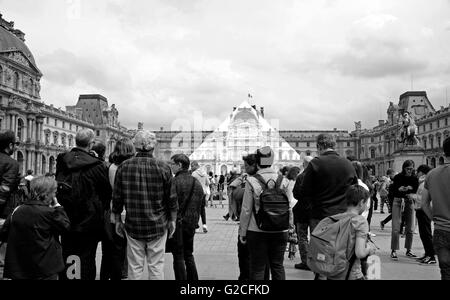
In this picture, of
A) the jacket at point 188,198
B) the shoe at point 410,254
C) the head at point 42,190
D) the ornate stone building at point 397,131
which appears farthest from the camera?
the ornate stone building at point 397,131

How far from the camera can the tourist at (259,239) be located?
476 centimetres

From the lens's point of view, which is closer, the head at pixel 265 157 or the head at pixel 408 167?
the head at pixel 265 157

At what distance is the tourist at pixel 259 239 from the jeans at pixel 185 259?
3.33ft

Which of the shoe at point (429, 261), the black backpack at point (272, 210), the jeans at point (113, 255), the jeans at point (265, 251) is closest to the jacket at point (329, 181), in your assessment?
the black backpack at point (272, 210)

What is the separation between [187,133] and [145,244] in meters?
110

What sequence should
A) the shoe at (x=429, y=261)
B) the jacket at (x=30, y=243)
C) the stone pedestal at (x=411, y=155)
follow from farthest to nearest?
the stone pedestal at (x=411, y=155) < the shoe at (x=429, y=261) < the jacket at (x=30, y=243)

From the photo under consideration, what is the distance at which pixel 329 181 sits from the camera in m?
5.17

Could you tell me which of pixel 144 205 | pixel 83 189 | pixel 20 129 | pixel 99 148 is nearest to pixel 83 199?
pixel 83 189

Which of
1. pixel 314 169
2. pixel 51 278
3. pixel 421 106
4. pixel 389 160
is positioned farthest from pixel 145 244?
pixel 421 106

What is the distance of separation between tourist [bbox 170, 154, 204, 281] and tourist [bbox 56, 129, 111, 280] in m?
0.94

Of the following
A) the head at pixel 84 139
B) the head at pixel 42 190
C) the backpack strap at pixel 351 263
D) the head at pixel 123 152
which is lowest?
the backpack strap at pixel 351 263

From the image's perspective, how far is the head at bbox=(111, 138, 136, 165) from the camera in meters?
5.32

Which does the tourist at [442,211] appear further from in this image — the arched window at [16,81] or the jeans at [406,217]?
the arched window at [16,81]
